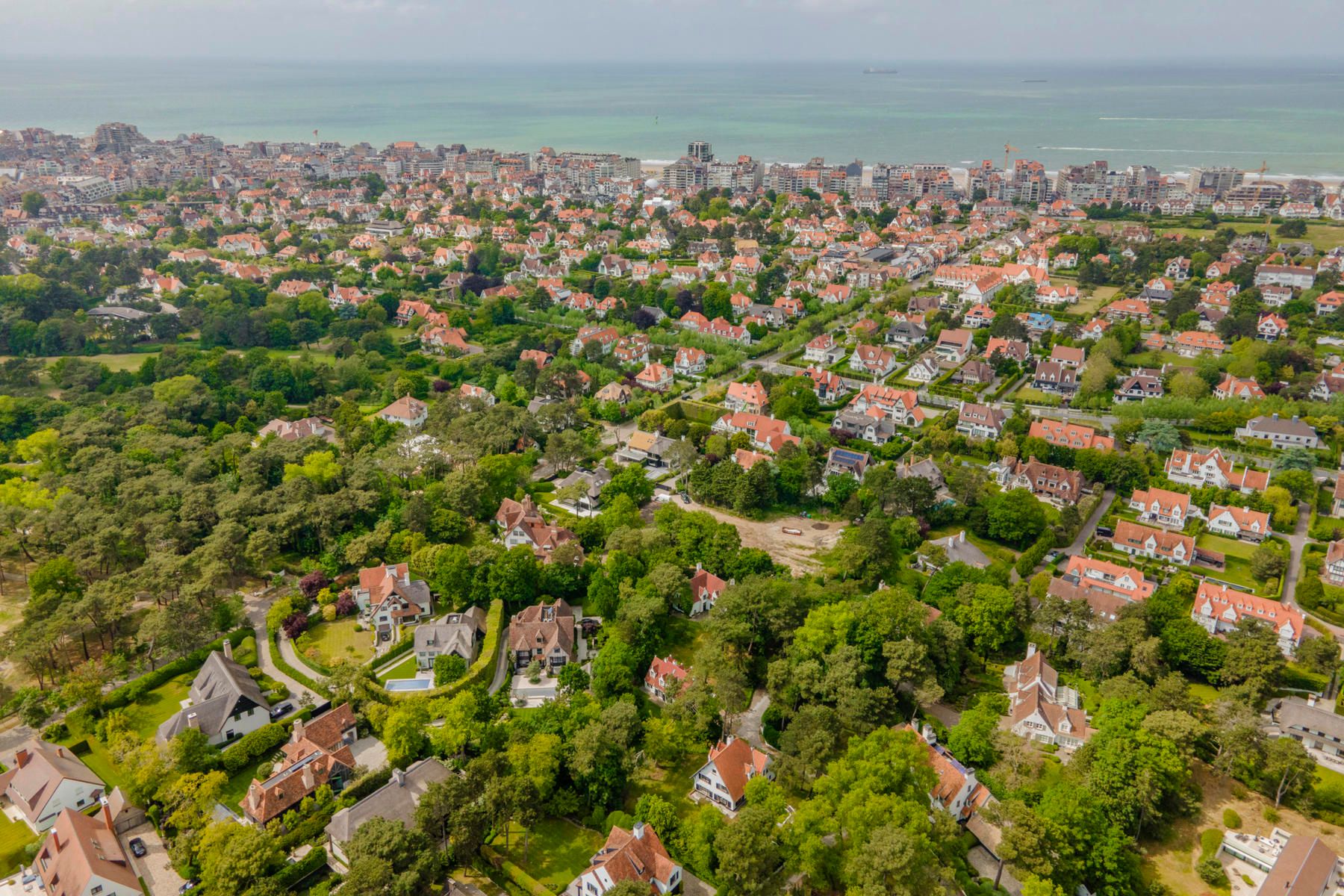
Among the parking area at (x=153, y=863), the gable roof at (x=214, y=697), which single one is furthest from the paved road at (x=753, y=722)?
the parking area at (x=153, y=863)

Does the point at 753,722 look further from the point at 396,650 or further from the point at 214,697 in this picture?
the point at 214,697

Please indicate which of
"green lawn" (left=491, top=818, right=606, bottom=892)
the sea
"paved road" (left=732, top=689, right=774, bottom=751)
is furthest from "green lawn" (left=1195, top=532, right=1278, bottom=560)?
the sea

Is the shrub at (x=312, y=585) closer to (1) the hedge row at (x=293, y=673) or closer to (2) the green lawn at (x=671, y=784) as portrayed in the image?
(1) the hedge row at (x=293, y=673)

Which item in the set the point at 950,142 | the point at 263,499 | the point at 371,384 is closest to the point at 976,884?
the point at 263,499

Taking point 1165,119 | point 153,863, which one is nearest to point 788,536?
point 153,863

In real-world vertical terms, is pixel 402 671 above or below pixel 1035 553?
below

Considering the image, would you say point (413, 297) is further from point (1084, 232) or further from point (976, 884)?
point (1084, 232)

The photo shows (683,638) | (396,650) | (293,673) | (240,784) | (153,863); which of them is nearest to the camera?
(153,863)
